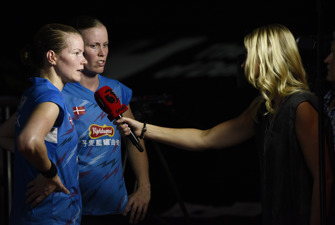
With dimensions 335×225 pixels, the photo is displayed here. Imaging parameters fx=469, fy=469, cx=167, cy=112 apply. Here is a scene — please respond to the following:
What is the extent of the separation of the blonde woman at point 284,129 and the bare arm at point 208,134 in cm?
13

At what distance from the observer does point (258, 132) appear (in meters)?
2.08

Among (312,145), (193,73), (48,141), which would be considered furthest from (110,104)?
(193,73)

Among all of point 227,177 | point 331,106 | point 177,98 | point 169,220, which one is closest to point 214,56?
point 177,98

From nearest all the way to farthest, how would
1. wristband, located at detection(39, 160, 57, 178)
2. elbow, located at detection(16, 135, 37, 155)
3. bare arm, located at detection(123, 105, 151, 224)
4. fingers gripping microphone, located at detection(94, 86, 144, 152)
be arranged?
elbow, located at detection(16, 135, 37, 155) → wristband, located at detection(39, 160, 57, 178) → fingers gripping microphone, located at detection(94, 86, 144, 152) → bare arm, located at detection(123, 105, 151, 224)

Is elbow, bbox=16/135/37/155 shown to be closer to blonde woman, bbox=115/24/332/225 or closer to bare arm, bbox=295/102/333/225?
blonde woman, bbox=115/24/332/225

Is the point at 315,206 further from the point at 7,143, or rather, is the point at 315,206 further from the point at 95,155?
the point at 7,143

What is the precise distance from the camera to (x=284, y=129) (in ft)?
6.05

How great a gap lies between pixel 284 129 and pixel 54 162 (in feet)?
2.96

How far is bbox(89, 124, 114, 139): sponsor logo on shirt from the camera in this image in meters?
2.07

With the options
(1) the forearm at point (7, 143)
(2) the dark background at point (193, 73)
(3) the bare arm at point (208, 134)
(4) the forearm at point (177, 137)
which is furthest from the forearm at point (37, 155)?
(2) the dark background at point (193, 73)

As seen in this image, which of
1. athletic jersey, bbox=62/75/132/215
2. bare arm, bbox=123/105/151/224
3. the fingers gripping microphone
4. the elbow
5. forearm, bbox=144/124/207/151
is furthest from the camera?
forearm, bbox=144/124/207/151

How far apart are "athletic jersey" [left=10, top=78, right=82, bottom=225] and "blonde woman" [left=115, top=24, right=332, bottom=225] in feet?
0.93

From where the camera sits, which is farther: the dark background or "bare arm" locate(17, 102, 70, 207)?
the dark background

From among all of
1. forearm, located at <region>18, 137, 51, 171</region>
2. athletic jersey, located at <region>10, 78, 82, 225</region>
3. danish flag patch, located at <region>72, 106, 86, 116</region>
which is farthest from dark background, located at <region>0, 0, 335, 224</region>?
forearm, located at <region>18, 137, 51, 171</region>
